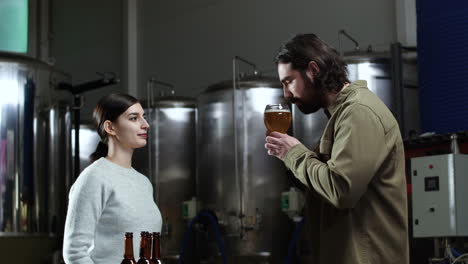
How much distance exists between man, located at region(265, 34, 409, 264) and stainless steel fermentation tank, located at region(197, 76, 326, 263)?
4.60 meters

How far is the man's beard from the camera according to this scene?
87.9 inches

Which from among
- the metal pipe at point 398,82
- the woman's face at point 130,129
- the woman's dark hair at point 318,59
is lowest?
the woman's face at point 130,129

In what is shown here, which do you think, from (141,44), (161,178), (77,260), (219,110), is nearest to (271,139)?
(77,260)

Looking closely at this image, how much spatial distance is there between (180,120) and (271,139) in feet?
19.1

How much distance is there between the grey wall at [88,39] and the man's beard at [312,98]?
7.92m

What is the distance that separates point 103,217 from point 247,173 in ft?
15.2

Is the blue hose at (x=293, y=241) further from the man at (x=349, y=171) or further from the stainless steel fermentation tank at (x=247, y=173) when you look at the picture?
the man at (x=349, y=171)

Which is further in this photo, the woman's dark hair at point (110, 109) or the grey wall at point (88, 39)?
the grey wall at point (88, 39)

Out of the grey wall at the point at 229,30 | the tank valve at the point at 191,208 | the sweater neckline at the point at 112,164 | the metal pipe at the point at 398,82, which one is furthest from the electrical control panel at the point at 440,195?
the sweater neckline at the point at 112,164

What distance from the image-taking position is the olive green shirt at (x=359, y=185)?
203cm

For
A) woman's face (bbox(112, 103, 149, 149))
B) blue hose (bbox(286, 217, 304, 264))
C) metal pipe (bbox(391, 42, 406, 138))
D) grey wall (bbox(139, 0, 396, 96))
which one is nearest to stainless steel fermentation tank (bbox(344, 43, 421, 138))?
metal pipe (bbox(391, 42, 406, 138))

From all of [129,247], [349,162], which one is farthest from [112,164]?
[349,162]

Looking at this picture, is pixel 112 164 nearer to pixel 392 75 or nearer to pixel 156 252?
pixel 156 252

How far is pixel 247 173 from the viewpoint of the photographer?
23.3 ft
